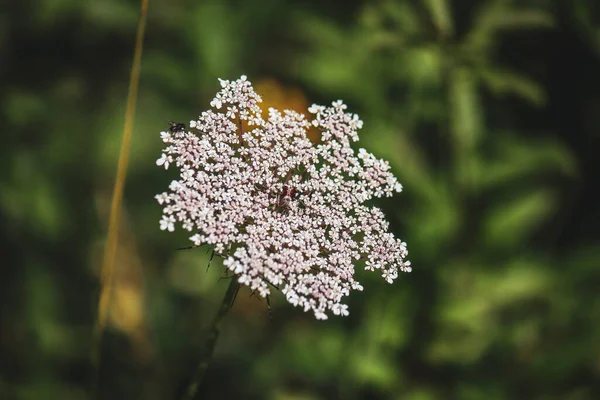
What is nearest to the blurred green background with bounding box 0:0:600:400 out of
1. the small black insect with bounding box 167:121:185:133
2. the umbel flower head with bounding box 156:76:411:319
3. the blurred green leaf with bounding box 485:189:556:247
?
the blurred green leaf with bounding box 485:189:556:247

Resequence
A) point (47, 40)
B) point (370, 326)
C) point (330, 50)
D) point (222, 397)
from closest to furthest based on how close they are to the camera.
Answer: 1. point (370, 326)
2. point (222, 397)
3. point (330, 50)
4. point (47, 40)

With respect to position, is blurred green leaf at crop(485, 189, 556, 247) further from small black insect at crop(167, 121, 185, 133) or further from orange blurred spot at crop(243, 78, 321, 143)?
small black insect at crop(167, 121, 185, 133)

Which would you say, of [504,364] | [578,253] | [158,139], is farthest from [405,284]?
[158,139]

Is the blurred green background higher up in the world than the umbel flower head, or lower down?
higher up

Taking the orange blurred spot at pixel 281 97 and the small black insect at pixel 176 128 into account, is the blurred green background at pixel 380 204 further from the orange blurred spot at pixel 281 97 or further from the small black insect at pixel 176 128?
the small black insect at pixel 176 128

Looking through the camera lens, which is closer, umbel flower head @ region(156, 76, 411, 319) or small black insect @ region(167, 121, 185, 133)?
umbel flower head @ region(156, 76, 411, 319)

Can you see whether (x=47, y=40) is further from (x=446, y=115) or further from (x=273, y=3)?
(x=446, y=115)
